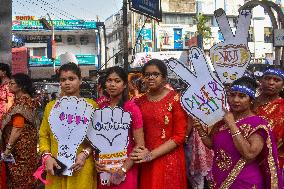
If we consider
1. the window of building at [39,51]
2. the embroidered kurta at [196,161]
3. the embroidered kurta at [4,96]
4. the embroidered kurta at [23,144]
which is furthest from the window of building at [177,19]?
the embroidered kurta at [23,144]

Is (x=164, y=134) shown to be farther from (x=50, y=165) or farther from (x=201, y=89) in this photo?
(x=50, y=165)

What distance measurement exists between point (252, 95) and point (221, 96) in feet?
0.70

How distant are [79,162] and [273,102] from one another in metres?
1.67

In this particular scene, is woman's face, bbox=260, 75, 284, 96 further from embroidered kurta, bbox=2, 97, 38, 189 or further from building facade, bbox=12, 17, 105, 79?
building facade, bbox=12, 17, 105, 79

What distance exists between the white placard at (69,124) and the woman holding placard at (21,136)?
100cm

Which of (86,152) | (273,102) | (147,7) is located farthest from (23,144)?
(147,7)

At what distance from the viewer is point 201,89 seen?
2969 mm

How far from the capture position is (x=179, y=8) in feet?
136

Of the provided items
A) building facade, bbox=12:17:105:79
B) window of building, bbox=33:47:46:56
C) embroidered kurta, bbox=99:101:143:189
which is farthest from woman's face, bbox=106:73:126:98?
window of building, bbox=33:47:46:56

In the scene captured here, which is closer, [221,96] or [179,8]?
[221,96]

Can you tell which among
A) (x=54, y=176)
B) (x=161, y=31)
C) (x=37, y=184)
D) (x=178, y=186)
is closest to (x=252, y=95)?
(x=178, y=186)

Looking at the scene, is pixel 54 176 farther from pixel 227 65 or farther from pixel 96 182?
pixel 227 65

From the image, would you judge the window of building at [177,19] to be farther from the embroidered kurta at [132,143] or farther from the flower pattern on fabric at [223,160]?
the flower pattern on fabric at [223,160]

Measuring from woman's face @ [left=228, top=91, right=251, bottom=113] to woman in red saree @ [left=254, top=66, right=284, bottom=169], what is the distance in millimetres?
670
